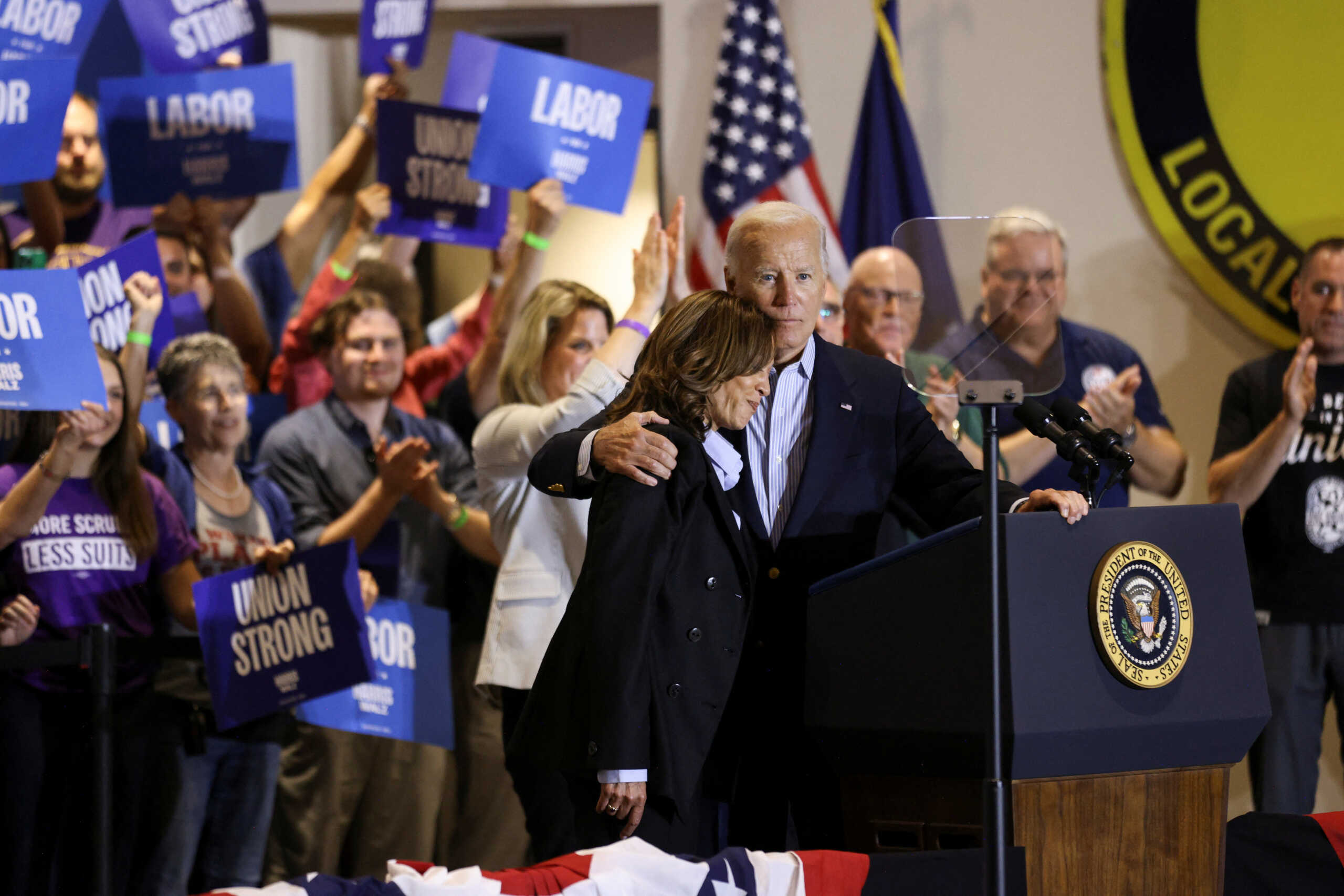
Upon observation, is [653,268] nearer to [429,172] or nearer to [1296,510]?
[429,172]

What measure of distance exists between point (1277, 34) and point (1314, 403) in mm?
1418

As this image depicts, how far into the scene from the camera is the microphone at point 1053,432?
182 cm

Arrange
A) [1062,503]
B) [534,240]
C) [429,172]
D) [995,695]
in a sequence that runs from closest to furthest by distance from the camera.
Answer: [995,695], [1062,503], [534,240], [429,172]

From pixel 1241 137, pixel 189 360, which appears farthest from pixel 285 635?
pixel 1241 137

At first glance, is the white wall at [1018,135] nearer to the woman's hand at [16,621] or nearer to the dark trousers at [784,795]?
the woman's hand at [16,621]

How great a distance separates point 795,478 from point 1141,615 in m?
0.69

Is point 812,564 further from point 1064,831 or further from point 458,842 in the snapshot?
point 458,842

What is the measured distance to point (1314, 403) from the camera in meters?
3.99

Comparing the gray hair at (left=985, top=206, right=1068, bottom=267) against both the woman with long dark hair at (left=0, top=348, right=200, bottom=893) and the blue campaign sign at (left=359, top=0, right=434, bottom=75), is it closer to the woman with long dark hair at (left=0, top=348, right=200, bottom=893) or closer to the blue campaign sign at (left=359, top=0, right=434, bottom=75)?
the woman with long dark hair at (left=0, top=348, right=200, bottom=893)

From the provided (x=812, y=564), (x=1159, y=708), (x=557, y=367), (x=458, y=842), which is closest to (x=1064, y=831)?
(x=1159, y=708)

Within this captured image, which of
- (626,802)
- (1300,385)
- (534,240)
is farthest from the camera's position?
(534,240)

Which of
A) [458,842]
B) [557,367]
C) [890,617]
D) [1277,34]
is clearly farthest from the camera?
[1277,34]

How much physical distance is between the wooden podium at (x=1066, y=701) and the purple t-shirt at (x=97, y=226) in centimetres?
312

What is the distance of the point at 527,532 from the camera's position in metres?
3.10
